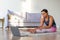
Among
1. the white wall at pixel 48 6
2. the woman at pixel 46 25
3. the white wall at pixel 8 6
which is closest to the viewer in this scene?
the woman at pixel 46 25

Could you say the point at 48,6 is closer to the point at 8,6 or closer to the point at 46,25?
the point at 8,6

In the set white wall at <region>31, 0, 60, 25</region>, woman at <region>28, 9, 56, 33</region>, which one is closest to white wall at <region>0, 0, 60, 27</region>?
white wall at <region>31, 0, 60, 25</region>

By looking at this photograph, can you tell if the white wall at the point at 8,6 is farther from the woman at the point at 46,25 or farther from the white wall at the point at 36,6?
the woman at the point at 46,25

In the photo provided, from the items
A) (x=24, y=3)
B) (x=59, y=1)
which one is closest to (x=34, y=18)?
(x=24, y=3)

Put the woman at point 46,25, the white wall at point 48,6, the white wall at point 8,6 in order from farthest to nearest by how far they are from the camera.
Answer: the white wall at point 48,6
the white wall at point 8,6
the woman at point 46,25

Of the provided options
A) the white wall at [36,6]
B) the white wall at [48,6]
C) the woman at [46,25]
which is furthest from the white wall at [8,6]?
the woman at [46,25]

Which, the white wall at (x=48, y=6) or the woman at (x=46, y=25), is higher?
the white wall at (x=48, y=6)

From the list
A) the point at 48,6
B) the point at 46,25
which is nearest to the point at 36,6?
the point at 48,6

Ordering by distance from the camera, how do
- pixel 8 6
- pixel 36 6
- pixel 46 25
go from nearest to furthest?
pixel 46 25
pixel 8 6
pixel 36 6

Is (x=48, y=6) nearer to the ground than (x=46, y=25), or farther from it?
farther from it

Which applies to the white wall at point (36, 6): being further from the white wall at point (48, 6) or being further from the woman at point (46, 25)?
the woman at point (46, 25)

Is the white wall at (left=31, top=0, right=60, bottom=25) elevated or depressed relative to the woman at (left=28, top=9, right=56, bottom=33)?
elevated

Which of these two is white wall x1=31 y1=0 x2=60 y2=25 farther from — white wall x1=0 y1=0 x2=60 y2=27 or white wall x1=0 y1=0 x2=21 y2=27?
white wall x1=0 y1=0 x2=21 y2=27

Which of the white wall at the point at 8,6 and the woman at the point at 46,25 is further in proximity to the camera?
the white wall at the point at 8,6
